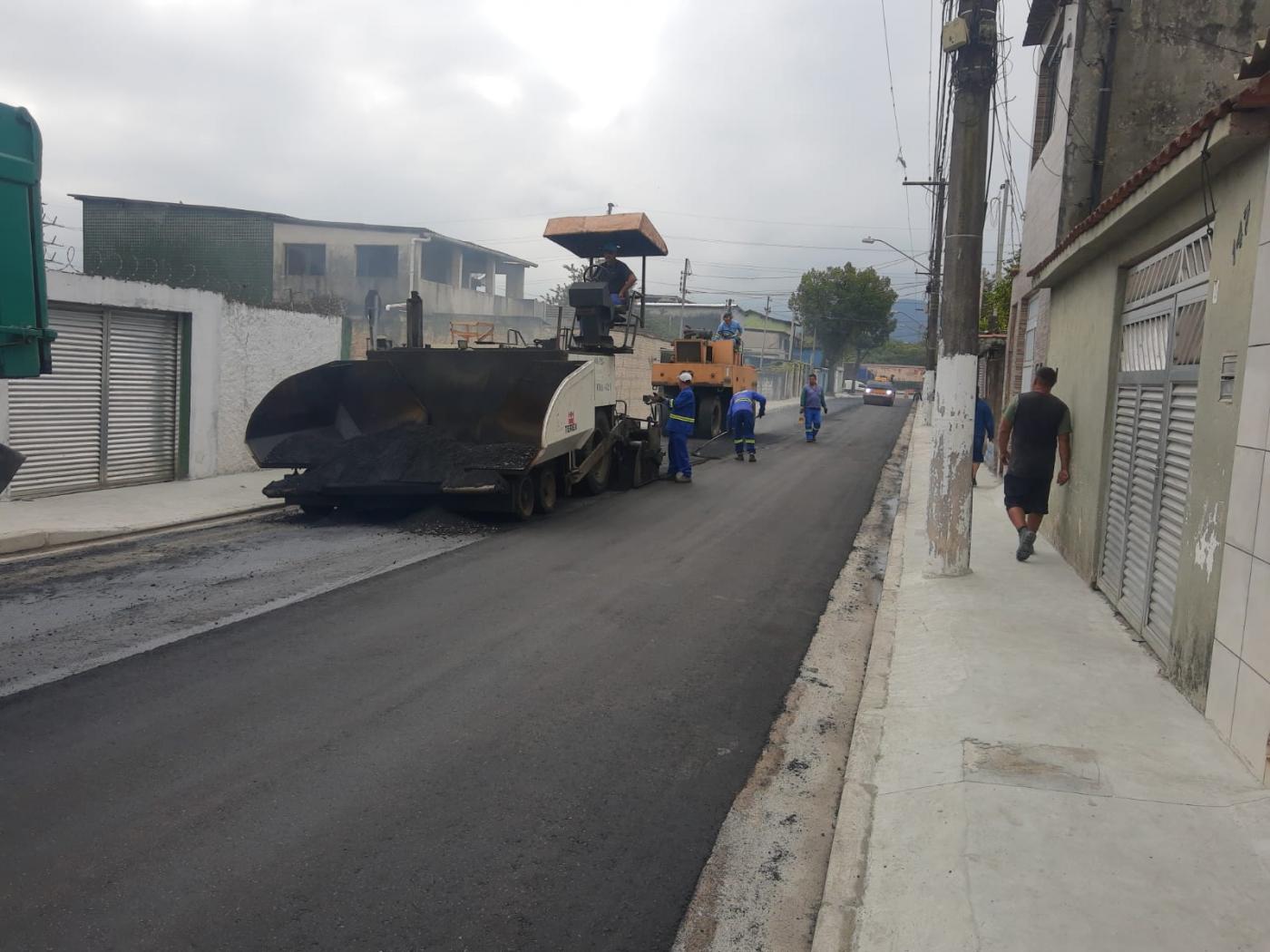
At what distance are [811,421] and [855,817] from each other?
19.8 metres

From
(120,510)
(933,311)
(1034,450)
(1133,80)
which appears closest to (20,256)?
(120,510)

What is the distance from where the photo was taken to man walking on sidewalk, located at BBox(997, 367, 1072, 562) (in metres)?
8.53

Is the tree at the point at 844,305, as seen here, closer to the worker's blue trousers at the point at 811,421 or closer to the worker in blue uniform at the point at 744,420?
the worker's blue trousers at the point at 811,421

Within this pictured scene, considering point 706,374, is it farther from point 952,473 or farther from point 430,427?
point 952,473

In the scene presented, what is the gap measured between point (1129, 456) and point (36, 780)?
6493 mm

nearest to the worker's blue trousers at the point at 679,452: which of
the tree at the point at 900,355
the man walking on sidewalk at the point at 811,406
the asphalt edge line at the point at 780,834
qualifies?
the asphalt edge line at the point at 780,834

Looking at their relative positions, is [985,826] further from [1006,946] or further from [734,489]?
[734,489]

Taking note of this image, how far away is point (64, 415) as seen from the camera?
11609mm

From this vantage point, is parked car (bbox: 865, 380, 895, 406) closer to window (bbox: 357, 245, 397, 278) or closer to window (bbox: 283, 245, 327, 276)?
window (bbox: 357, 245, 397, 278)

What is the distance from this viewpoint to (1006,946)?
9.48ft

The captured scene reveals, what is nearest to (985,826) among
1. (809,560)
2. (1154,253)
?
(1154,253)

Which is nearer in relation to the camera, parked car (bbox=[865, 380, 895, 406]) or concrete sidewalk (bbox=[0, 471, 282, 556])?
concrete sidewalk (bbox=[0, 471, 282, 556])

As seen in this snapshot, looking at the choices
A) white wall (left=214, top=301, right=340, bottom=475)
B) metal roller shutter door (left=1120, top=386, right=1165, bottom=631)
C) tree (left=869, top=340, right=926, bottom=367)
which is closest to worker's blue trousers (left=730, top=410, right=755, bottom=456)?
white wall (left=214, top=301, right=340, bottom=475)

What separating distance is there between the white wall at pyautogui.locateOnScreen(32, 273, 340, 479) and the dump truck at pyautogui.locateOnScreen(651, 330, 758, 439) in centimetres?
1008
